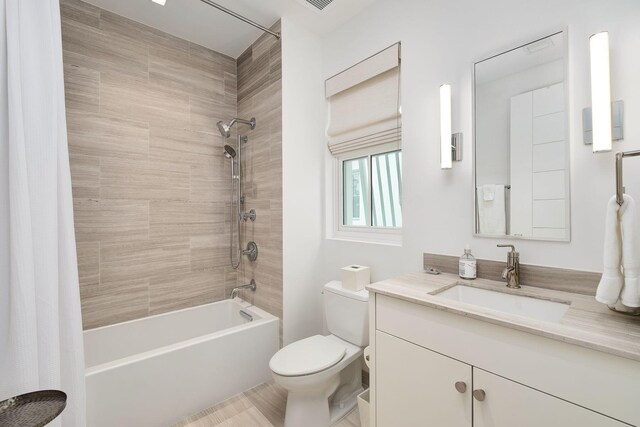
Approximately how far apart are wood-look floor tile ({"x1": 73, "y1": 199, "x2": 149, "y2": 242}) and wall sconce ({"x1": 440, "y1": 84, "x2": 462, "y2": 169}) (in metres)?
2.17

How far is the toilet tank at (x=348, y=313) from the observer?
66.7 inches

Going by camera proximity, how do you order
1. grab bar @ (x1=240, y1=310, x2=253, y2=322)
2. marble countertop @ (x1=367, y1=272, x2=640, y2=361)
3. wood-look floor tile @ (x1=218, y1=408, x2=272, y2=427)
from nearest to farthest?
marble countertop @ (x1=367, y1=272, x2=640, y2=361), wood-look floor tile @ (x1=218, y1=408, x2=272, y2=427), grab bar @ (x1=240, y1=310, x2=253, y2=322)

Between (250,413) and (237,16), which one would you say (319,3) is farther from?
(250,413)

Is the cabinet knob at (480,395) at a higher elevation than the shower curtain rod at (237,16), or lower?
lower

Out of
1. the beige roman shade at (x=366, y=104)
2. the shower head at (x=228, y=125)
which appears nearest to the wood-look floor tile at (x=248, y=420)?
the beige roman shade at (x=366, y=104)

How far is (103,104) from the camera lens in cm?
201

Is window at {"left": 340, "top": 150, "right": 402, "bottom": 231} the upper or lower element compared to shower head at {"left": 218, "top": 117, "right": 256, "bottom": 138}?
lower

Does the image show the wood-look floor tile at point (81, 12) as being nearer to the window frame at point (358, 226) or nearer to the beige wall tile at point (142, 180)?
the beige wall tile at point (142, 180)

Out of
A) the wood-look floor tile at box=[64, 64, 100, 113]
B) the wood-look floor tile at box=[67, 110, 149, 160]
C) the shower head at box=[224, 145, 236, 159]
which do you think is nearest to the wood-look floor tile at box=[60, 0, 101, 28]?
the wood-look floor tile at box=[64, 64, 100, 113]

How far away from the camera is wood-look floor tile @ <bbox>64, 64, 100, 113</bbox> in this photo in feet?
6.17

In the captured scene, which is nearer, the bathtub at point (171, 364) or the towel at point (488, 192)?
the towel at point (488, 192)

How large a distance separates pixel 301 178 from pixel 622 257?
1.78m

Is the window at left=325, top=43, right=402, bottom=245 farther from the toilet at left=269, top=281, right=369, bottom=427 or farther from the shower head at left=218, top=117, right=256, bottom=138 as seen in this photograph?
the shower head at left=218, top=117, right=256, bottom=138

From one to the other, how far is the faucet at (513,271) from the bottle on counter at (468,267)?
14 centimetres
